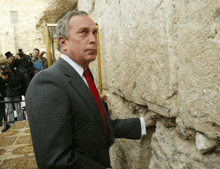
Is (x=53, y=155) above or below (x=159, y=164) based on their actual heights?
above

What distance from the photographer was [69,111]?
0.92 meters

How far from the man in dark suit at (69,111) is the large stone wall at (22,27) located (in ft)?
41.0

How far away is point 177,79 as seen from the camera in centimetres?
93

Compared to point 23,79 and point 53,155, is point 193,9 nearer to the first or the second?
point 53,155

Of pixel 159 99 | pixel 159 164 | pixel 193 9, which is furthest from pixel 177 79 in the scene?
pixel 159 164

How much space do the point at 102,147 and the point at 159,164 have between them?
0.38 metres

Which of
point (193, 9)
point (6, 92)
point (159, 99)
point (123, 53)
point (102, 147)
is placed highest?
point (193, 9)

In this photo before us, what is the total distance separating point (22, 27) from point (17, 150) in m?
13.7

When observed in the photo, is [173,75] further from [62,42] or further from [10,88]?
[10,88]

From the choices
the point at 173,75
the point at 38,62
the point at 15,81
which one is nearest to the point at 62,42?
the point at 173,75

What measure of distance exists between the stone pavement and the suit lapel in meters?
1.47

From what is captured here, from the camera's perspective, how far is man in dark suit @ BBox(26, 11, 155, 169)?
85 cm

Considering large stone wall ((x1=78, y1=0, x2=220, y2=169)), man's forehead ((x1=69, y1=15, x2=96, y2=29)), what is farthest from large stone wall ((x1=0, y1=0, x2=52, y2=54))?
man's forehead ((x1=69, y1=15, x2=96, y2=29))

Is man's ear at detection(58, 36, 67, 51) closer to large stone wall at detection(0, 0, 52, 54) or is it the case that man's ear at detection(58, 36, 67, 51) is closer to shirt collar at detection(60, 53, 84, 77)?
shirt collar at detection(60, 53, 84, 77)
